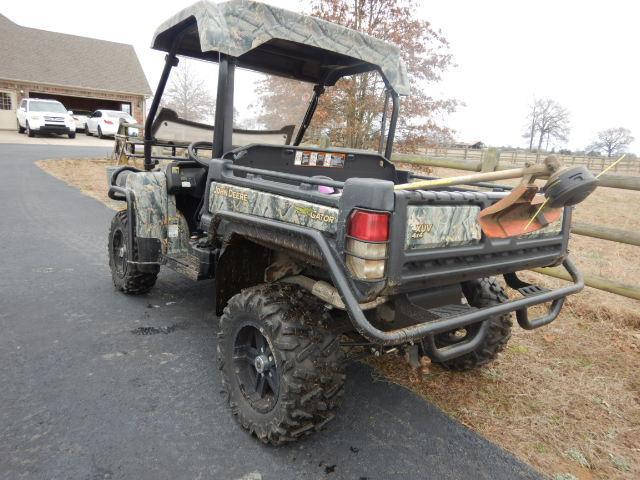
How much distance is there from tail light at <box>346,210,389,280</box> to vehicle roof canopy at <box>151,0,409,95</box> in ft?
5.01

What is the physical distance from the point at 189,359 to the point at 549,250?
2549 millimetres

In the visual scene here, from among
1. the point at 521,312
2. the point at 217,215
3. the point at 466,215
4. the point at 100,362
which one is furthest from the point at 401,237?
the point at 100,362

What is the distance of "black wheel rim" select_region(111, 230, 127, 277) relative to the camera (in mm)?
4320

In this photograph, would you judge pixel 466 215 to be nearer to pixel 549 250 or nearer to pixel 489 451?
pixel 549 250

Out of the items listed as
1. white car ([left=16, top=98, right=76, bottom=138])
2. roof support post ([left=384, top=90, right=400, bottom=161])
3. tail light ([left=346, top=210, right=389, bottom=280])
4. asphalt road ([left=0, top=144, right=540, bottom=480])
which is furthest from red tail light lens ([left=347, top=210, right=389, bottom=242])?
white car ([left=16, top=98, right=76, bottom=138])

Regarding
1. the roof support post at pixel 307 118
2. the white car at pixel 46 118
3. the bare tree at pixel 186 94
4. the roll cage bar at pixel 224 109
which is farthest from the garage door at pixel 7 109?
the roof support post at pixel 307 118

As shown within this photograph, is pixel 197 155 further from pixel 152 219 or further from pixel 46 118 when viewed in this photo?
pixel 46 118

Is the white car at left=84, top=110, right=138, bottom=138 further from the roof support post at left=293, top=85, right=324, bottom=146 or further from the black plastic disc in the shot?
the black plastic disc

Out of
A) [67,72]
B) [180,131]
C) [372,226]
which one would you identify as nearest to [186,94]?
[180,131]

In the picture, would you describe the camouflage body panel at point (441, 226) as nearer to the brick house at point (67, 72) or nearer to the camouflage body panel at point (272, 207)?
the camouflage body panel at point (272, 207)

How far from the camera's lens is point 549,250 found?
2766 mm

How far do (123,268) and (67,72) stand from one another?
102 ft

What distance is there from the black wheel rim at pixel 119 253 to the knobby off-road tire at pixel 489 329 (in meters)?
2.98

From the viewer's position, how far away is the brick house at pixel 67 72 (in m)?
27.8
